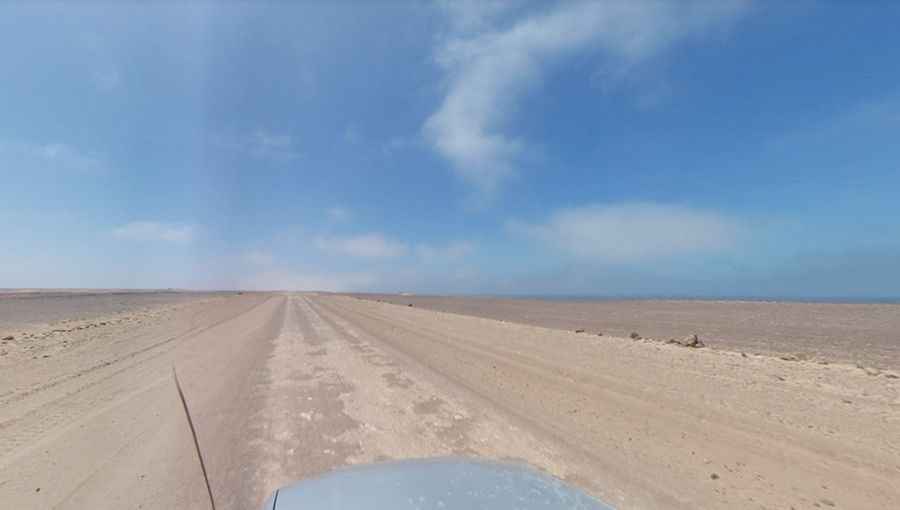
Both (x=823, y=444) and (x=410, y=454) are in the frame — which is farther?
(x=823, y=444)

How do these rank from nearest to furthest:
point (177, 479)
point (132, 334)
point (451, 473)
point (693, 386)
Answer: point (451, 473) → point (177, 479) → point (693, 386) → point (132, 334)

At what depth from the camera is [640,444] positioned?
5551 millimetres

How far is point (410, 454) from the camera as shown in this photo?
498cm

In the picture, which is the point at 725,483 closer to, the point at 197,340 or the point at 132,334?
the point at 197,340

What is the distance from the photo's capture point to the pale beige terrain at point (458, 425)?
14.0ft

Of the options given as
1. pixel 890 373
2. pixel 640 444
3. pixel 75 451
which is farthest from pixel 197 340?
pixel 890 373

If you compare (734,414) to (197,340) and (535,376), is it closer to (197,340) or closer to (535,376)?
(535,376)

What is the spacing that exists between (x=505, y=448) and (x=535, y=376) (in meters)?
4.82

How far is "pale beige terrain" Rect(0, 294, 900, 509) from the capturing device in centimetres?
428

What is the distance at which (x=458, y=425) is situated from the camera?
20.1ft

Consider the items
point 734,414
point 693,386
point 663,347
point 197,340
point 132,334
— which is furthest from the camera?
point 132,334

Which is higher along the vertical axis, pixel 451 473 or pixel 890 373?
pixel 451 473

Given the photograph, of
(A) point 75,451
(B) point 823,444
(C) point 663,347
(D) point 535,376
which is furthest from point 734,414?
(A) point 75,451

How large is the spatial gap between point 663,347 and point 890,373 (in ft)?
18.6
